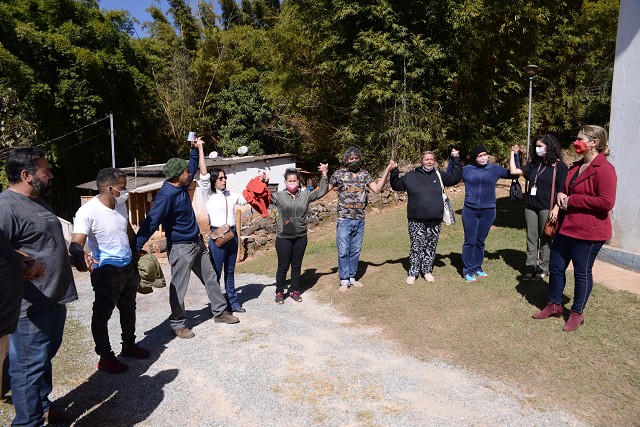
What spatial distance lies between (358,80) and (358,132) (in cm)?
201

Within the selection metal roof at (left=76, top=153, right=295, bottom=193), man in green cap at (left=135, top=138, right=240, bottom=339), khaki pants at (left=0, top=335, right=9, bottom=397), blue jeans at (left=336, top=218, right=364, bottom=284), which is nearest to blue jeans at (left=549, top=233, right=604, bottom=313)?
blue jeans at (left=336, top=218, right=364, bottom=284)

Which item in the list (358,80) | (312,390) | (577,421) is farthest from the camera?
(358,80)

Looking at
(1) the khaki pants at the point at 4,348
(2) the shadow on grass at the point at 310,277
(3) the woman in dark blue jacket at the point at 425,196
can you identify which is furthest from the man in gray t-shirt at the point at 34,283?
(3) the woman in dark blue jacket at the point at 425,196

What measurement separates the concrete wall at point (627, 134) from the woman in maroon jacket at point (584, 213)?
93.0 inches

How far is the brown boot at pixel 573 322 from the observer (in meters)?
4.20

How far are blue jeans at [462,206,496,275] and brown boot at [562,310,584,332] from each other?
5.15 feet

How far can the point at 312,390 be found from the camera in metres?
3.52

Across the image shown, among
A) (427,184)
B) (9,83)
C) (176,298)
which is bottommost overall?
(176,298)

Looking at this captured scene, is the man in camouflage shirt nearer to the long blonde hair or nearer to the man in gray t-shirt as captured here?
the long blonde hair

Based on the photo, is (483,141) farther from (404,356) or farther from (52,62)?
(52,62)

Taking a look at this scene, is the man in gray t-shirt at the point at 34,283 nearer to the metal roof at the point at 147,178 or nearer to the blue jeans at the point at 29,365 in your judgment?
the blue jeans at the point at 29,365

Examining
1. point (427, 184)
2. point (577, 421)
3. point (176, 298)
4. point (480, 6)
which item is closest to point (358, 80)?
point (480, 6)

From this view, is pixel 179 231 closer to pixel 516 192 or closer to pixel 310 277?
pixel 310 277

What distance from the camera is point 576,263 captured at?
410 cm
